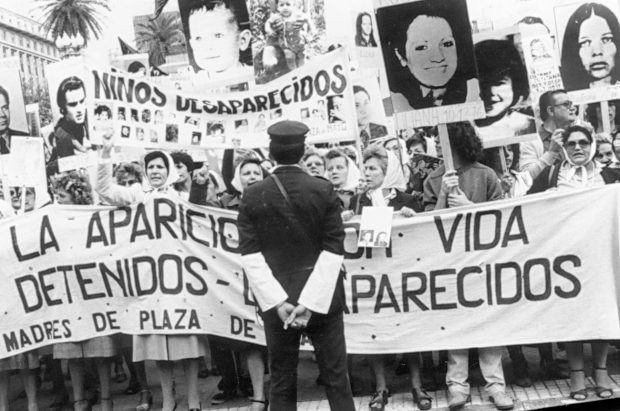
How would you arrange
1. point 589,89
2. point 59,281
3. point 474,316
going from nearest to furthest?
point 474,316 < point 59,281 < point 589,89

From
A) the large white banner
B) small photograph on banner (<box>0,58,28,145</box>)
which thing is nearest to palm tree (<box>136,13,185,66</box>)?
small photograph on banner (<box>0,58,28,145</box>)

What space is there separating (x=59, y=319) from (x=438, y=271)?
2750 mm

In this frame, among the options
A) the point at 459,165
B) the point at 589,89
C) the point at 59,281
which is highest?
the point at 589,89

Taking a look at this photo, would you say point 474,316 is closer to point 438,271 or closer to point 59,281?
point 438,271

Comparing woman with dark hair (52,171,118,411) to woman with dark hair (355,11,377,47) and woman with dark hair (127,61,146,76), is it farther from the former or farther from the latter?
woman with dark hair (355,11,377,47)

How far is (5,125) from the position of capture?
304 inches

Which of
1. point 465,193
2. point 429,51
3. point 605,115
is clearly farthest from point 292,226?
point 605,115

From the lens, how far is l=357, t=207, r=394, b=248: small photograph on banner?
604 cm

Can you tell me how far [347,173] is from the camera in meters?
6.84

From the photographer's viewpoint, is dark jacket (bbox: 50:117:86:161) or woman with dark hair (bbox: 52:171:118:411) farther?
dark jacket (bbox: 50:117:86:161)

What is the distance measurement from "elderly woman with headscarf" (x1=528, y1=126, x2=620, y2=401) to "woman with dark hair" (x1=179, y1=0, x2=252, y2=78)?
107 inches

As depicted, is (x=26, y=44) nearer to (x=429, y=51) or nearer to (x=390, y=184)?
(x=390, y=184)

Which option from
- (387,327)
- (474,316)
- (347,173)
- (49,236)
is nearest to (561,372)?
(474,316)

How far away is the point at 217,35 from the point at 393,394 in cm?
337
